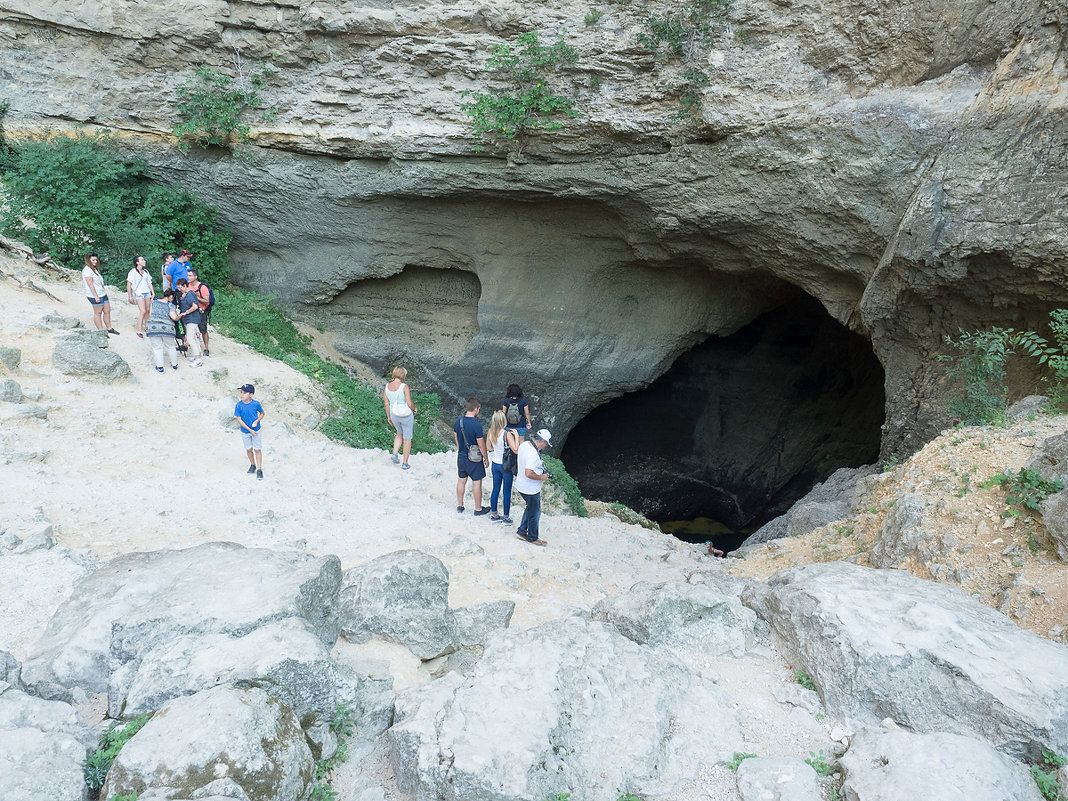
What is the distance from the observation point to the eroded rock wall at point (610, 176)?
6.84 metres

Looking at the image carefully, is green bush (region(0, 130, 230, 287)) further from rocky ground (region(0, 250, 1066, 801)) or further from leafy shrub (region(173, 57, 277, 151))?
rocky ground (region(0, 250, 1066, 801))

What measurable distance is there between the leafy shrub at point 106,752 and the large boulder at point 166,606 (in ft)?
1.07

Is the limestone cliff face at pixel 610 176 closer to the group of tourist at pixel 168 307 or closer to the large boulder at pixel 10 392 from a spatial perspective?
the group of tourist at pixel 168 307

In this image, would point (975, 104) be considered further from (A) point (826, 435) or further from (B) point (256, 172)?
(B) point (256, 172)

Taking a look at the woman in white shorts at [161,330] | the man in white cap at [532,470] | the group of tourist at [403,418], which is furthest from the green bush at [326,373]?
the man in white cap at [532,470]

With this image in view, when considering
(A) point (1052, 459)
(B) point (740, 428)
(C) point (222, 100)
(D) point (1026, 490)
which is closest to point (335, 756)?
(D) point (1026, 490)

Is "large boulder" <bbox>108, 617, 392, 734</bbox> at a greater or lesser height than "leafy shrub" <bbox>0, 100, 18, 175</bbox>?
lesser

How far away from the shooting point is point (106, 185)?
32.4 feet

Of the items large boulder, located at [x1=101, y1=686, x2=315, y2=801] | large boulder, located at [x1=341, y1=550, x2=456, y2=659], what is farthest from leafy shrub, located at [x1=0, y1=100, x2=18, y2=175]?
large boulder, located at [x1=101, y1=686, x2=315, y2=801]

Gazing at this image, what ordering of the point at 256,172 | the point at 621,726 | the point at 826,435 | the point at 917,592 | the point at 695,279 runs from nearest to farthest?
the point at 621,726 < the point at 917,592 < the point at 256,172 < the point at 695,279 < the point at 826,435

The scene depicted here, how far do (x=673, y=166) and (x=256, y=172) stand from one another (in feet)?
19.6

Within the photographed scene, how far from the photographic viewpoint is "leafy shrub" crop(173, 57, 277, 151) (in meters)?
9.15

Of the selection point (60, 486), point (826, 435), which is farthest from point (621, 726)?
point (826, 435)

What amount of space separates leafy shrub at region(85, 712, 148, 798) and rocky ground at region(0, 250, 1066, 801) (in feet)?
0.99
